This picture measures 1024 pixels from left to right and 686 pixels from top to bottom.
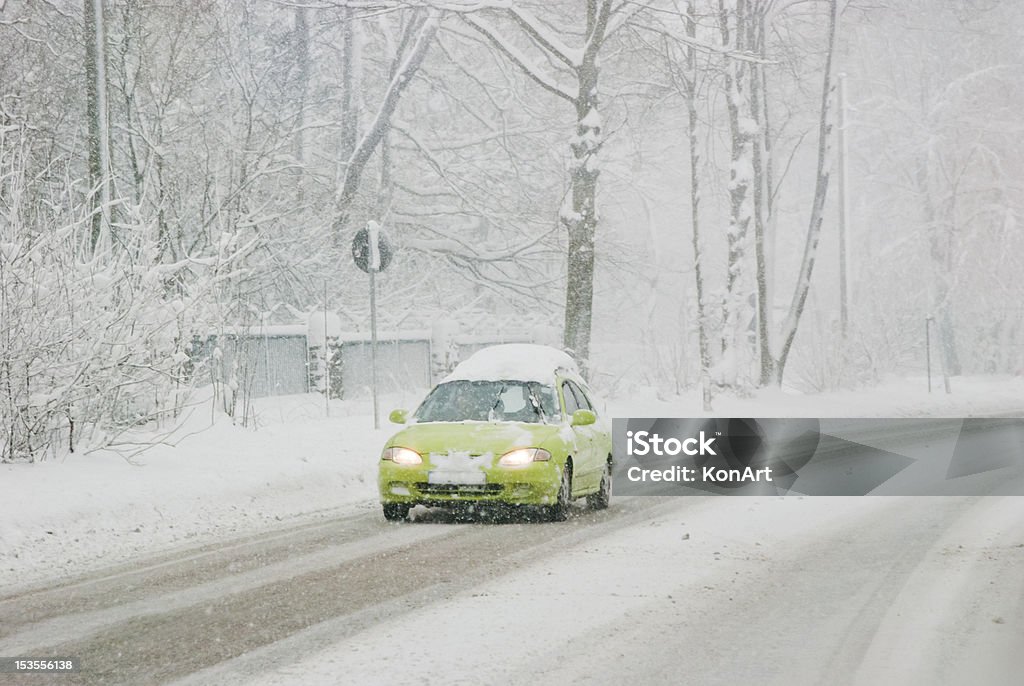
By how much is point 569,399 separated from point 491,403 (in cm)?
105

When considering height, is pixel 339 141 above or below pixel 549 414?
above

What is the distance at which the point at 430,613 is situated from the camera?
7.98 meters

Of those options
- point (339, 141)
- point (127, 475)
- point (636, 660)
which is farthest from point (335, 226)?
point (636, 660)

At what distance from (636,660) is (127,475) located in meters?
7.80

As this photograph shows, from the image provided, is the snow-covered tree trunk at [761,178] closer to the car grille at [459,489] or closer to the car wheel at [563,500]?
the car wheel at [563,500]

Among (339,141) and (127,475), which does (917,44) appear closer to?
(339,141)

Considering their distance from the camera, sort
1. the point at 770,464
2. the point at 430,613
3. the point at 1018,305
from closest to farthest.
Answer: the point at 430,613 < the point at 770,464 < the point at 1018,305

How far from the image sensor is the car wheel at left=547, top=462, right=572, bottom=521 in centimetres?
1281

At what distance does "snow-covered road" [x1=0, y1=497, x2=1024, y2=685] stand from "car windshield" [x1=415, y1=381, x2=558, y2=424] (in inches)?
56.1

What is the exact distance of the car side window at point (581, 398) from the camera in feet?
48.9

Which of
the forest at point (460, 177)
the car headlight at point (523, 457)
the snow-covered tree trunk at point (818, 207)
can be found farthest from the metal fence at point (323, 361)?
the car headlight at point (523, 457)

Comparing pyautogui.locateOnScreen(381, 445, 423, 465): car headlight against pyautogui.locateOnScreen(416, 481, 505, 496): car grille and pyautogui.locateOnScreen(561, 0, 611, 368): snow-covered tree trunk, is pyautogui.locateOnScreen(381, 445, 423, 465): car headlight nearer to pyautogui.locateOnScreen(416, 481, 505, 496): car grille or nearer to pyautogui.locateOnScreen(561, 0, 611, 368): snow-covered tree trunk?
pyautogui.locateOnScreen(416, 481, 505, 496): car grille

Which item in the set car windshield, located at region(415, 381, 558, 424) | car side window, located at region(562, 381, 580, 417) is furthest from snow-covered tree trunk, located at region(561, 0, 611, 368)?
car windshield, located at region(415, 381, 558, 424)

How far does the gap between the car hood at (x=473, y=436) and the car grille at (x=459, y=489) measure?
11.8 inches
